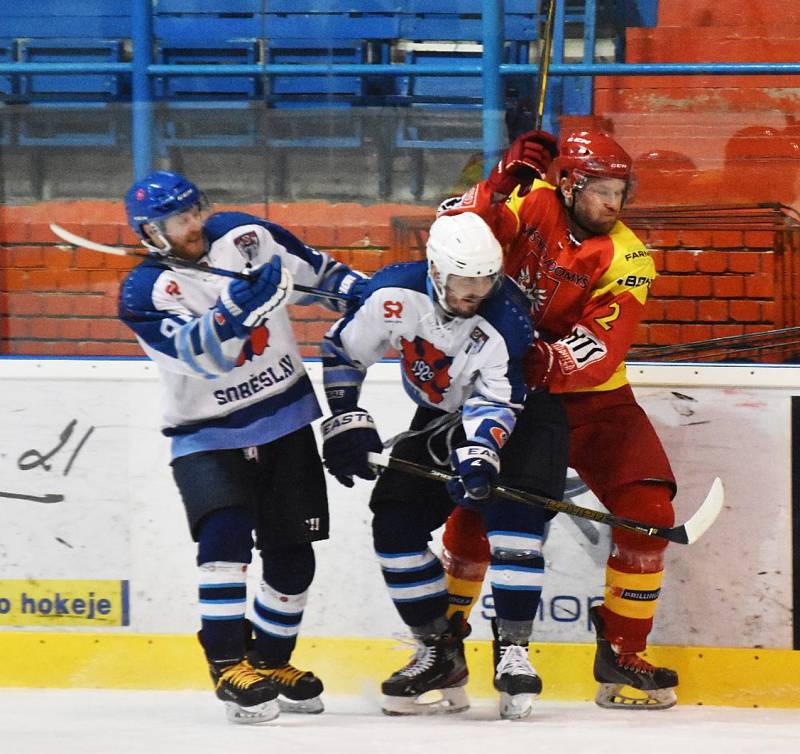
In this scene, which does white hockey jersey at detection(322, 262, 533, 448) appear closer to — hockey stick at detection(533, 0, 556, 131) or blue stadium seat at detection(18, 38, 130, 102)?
hockey stick at detection(533, 0, 556, 131)

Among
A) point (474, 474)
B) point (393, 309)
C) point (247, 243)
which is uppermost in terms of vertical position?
point (247, 243)

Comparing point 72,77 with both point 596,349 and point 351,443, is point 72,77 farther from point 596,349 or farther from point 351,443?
point 596,349

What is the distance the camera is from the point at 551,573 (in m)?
3.37

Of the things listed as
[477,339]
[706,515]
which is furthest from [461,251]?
[706,515]

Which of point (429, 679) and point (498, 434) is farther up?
point (498, 434)

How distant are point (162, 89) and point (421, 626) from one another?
58.7 inches

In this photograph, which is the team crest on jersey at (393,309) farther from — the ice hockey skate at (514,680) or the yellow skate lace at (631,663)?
the yellow skate lace at (631,663)

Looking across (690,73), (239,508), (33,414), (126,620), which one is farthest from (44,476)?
(690,73)

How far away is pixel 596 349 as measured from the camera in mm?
2953

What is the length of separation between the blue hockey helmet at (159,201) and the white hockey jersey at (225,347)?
2.9 inches

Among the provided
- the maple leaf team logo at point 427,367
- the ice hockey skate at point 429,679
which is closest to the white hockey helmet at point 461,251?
the maple leaf team logo at point 427,367

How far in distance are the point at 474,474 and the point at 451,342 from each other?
0.90 ft

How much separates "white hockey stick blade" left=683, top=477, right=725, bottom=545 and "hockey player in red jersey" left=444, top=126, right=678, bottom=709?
63 mm

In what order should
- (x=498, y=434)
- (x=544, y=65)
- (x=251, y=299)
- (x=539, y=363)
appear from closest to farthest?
(x=251, y=299)
(x=498, y=434)
(x=539, y=363)
(x=544, y=65)
